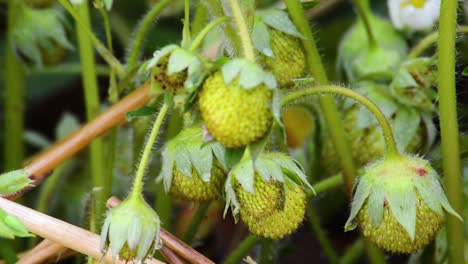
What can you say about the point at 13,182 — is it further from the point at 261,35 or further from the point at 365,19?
the point at 365,19

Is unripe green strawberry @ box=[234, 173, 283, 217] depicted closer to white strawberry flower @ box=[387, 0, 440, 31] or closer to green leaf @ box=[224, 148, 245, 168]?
green leaf @ box=[224, 148, 245, 168]

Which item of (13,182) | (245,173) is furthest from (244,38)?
(13,182)

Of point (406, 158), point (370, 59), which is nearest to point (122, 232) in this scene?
point (406, 158)

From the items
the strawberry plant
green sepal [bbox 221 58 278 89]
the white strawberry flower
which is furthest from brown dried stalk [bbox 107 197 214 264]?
the white strawberry flower

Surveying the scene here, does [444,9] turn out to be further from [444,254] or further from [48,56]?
[48,56]

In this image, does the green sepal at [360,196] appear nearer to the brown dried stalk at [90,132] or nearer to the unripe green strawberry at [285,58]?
the unripe green strawberry at [285,58]

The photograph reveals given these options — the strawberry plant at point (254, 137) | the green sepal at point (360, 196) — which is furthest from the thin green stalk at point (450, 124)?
the green sepal at point (360, 196)
